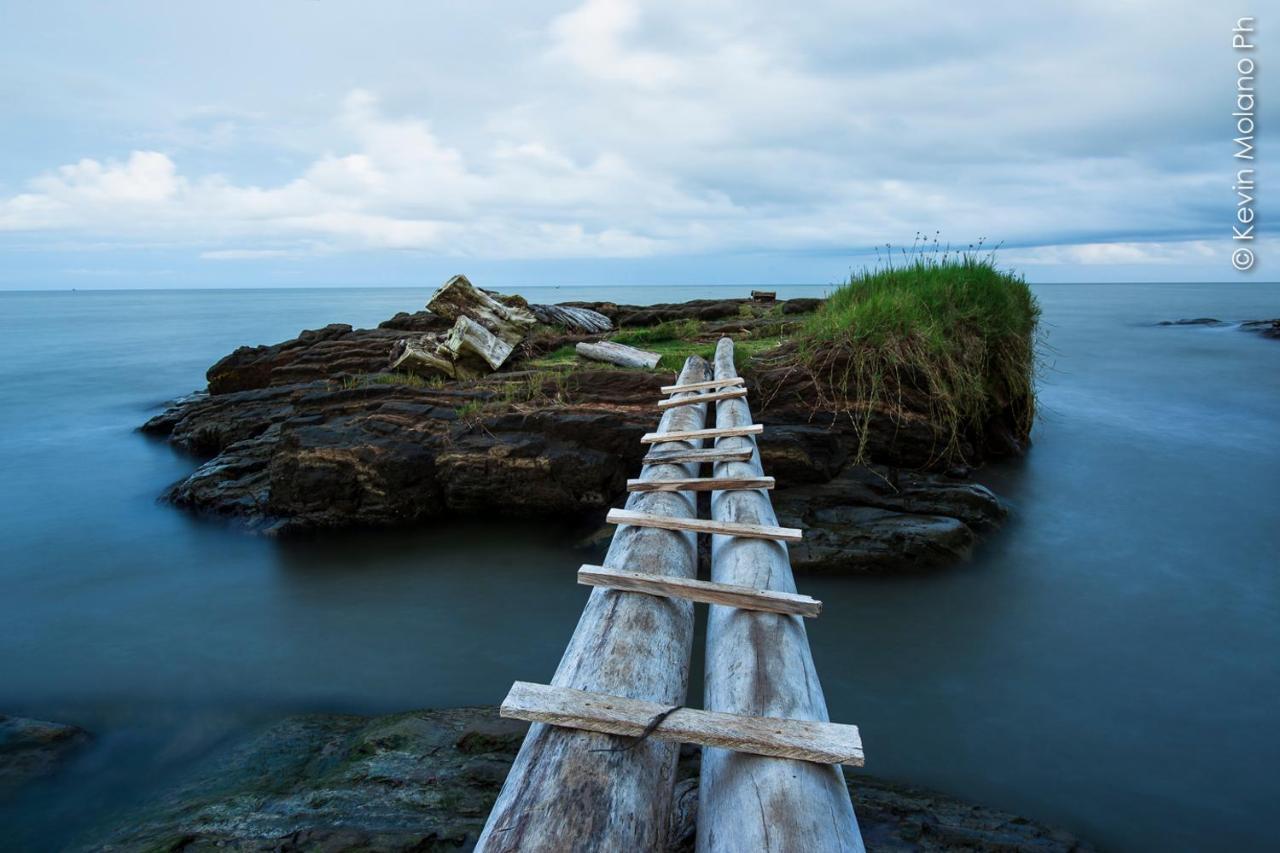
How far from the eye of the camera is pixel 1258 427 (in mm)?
12141

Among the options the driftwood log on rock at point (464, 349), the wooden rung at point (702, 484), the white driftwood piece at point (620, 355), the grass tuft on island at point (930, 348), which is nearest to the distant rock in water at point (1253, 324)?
the grass tuft on island at point (930, 348)

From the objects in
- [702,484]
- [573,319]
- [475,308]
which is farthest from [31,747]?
[573,319]

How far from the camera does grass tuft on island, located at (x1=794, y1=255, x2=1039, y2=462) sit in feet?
25.1

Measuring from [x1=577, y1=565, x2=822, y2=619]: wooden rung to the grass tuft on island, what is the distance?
177 inches

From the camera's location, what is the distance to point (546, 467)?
24.6 feet

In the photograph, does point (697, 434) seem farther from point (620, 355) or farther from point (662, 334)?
point (662, 334)

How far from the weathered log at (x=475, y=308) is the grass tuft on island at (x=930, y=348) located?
16.0 ft

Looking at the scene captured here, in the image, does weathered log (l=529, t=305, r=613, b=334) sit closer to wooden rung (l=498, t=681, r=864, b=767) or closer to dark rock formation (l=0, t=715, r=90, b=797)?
dark rock formation (l=0, t=715, r=90, b=797)

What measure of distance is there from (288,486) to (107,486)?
14.5 feet

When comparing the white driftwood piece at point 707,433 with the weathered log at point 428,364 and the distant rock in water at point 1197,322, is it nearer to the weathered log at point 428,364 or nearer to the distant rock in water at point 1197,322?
the weathered log at point 428,364

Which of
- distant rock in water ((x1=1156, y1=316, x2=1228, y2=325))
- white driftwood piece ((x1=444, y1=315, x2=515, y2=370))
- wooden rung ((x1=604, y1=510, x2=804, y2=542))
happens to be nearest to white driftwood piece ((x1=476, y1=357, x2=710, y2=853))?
wooden rung ((x1=604, y1=510, x2=804, y2=542))

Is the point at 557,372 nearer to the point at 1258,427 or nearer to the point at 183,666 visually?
the point at 183,666

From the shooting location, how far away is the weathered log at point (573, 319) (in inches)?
518

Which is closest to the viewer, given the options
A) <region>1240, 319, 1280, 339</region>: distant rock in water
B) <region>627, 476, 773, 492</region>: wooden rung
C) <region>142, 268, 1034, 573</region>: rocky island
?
<region>627, 476, 773, 492</region>: wooden rung
